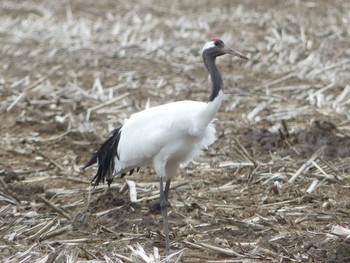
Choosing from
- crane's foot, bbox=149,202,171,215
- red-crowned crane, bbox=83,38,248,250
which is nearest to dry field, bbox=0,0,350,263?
crane's foot, bbox=149,202,171,215

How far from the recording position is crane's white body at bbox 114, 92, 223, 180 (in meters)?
7.04

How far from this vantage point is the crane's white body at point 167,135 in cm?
704

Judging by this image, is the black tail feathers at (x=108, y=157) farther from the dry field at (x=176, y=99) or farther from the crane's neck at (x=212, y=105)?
the crane's neck at (x=212, y=105)

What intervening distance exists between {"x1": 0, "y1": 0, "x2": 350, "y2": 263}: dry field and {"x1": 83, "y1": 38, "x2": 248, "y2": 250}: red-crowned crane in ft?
1.58

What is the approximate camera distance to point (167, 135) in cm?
711

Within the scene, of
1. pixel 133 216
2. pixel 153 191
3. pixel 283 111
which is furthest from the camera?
pixel 283 111

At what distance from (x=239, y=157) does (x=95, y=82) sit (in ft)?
12.8

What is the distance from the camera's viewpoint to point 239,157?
9328 millimetres

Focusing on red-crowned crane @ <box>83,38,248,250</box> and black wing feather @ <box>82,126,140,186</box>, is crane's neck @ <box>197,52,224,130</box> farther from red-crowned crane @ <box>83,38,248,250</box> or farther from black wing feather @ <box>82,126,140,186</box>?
black wing feather @ <box>82,126,140,186</box>

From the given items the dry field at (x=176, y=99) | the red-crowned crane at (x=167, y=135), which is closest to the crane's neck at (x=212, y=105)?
the red-crowned crane at (x=167, y=135)

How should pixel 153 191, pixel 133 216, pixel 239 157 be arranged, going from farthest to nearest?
pixel 239 157 → pixel 153 191 → pixel 133 216

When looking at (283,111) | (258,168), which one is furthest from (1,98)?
(258,168)

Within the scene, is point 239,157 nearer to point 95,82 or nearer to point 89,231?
point 89,231

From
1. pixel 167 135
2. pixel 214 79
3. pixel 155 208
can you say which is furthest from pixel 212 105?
pixel 155 208
